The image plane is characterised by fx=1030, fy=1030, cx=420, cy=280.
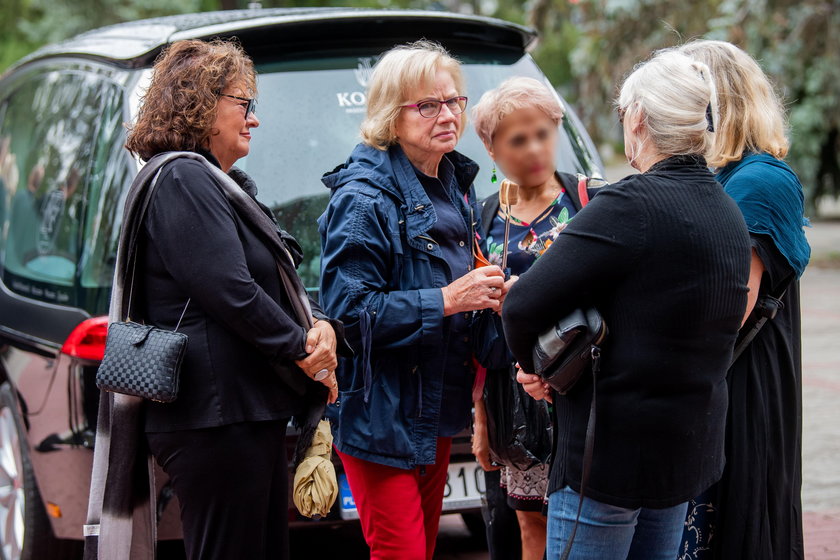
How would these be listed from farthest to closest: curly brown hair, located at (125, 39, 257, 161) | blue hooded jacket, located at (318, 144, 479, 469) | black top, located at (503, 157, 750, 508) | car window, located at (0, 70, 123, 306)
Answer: car window, located at (0, 70, 123, 306) < blue hooded jacket, located at (318, 144, 479, 469) < curly brown hair, located at (125, 39, 257, 161) < black top, located at (503, 157, 750, 508)

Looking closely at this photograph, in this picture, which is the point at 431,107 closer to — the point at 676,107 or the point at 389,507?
the point at 676,107

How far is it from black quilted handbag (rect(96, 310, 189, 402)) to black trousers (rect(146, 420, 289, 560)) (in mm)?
163

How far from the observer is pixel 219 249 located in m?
2.56

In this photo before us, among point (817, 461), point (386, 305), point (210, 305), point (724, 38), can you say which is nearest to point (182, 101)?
point (210, 305)

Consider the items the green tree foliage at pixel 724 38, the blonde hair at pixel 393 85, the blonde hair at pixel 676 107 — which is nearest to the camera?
the blonde hair at pixel 676 107

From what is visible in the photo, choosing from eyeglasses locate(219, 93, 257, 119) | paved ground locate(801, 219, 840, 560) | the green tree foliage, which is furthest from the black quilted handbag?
the green tree foliage

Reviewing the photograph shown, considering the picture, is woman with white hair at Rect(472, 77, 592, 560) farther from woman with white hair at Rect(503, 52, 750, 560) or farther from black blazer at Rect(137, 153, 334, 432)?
black blazer at Rect(137, 153, 334, 432)

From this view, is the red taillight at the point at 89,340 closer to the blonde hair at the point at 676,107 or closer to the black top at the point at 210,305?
the black top at the point at 210,305

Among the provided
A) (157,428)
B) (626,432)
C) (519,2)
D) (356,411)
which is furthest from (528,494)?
(519,2)

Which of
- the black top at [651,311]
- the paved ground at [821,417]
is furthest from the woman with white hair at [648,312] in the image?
the paved ground at [821,417]

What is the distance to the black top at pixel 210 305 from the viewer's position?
8.38 feet

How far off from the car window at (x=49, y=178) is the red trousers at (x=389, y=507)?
123 cm

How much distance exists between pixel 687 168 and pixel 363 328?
3.33 feet

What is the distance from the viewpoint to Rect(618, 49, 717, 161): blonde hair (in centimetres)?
243
